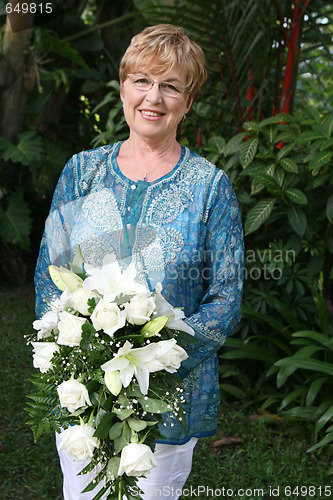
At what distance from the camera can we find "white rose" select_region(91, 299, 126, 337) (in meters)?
1.42

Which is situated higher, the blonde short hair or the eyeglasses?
the blonde short hair

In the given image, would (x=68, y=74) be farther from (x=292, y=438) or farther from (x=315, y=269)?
(x=292, y=438)

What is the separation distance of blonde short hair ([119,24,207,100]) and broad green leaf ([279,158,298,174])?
5.51 feet

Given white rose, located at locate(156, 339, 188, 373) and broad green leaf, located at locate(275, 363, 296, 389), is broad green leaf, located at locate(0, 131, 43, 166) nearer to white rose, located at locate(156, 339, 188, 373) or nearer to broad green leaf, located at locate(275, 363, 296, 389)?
broad green leaf, located at locate(275, 363, 296, 389)

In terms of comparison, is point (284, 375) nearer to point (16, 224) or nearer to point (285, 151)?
point (285, 151)

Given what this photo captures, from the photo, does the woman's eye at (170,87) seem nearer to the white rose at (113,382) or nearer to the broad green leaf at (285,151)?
the white rose at (113,382)

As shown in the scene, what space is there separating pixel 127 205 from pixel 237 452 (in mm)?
2182

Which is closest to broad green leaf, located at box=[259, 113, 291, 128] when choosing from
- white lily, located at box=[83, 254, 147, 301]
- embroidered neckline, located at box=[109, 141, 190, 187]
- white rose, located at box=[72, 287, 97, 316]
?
embroidered neckline, located at box=[109, 141, 190, 187]

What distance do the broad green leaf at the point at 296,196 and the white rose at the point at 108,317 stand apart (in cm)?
227

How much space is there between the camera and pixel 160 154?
77.2 inches

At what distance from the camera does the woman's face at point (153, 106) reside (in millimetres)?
1811

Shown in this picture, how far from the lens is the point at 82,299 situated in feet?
4.88

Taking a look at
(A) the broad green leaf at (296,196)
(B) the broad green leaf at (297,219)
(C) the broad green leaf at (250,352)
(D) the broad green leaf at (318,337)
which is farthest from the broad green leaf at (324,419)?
(A) the broad green leaf at (296,196)

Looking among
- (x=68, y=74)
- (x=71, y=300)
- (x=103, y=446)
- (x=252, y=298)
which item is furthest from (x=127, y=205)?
(x=68, y=74)
